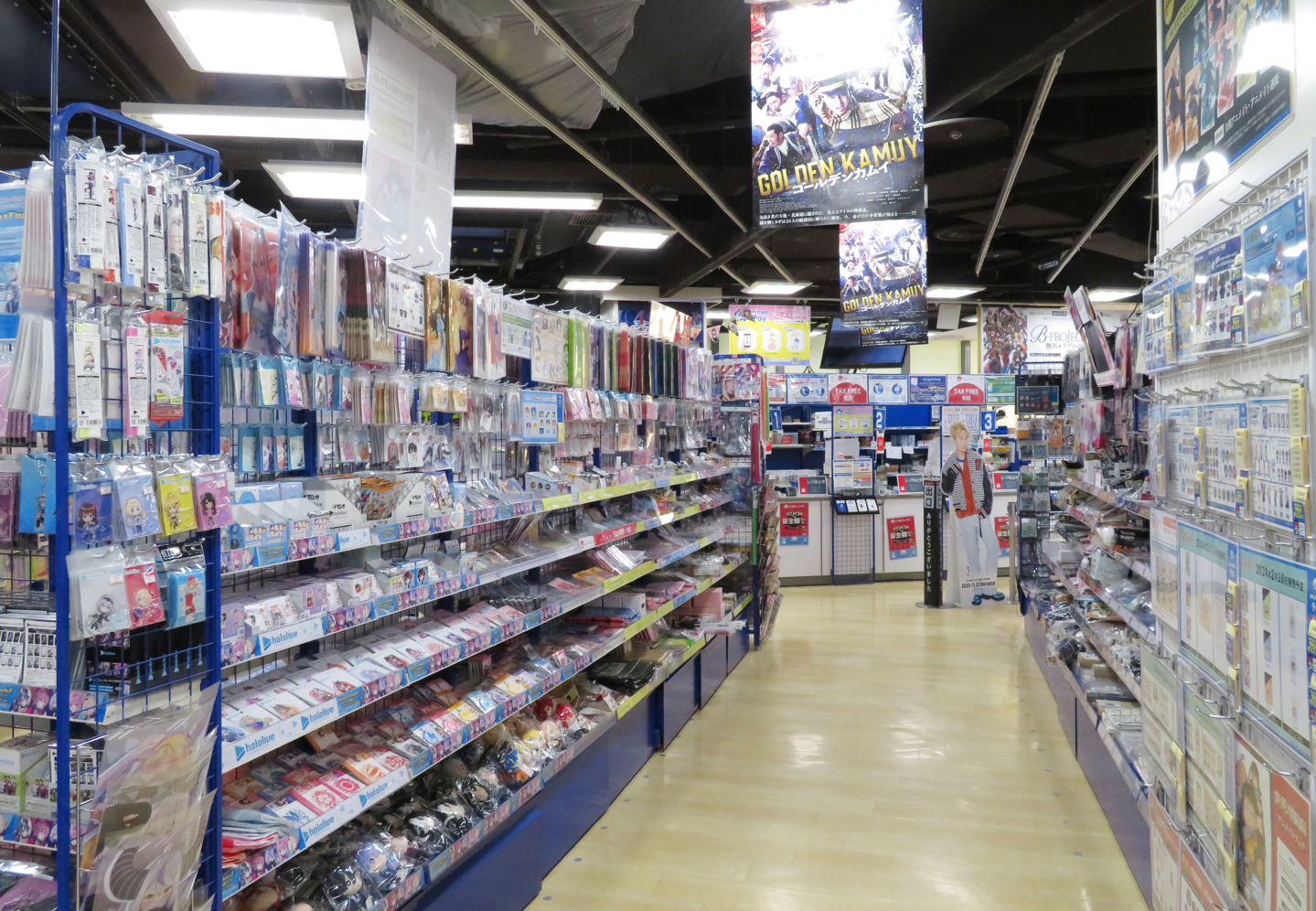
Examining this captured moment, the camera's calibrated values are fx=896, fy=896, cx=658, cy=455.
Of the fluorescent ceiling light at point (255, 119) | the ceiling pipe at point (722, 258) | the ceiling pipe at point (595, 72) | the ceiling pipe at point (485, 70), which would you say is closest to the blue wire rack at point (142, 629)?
the ceiling pipe at point (485, 70)

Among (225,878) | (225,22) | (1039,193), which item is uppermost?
(1039,193)

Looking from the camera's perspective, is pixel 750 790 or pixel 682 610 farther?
pixel 682 610

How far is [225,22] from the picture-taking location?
3.77 meters

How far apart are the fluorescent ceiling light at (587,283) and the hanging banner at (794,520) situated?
3735 millimetres

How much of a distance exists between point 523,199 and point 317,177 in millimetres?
1690

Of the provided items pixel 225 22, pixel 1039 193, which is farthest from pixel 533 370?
pixel 1039 193

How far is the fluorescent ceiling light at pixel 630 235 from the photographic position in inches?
340

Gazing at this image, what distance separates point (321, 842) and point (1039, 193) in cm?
949

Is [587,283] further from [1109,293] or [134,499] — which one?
[134,499]

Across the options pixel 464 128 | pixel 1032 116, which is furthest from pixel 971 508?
pixel 464 128

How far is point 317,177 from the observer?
21.7 ft

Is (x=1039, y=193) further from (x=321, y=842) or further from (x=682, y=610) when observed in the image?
(x=321, y=842)

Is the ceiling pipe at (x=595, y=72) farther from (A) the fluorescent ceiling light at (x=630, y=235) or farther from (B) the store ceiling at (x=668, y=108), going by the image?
(A) the fluorescent ceiling light at (x=630, y=235)

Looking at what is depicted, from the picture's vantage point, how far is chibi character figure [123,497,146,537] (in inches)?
67.5
